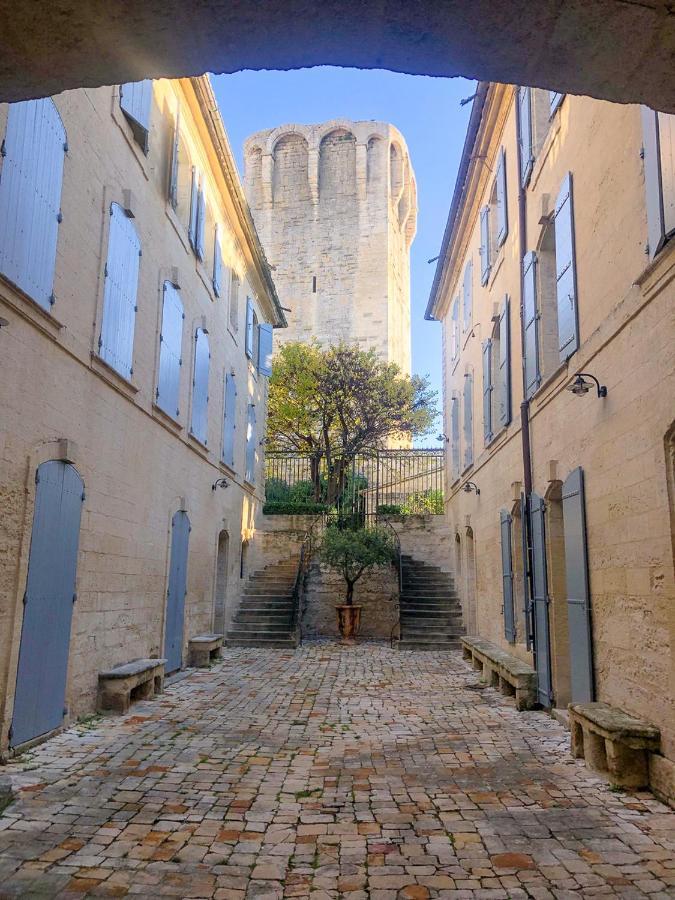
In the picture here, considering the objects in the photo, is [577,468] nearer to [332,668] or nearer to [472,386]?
[332,668]

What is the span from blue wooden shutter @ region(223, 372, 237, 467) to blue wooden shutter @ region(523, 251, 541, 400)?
6.40 m

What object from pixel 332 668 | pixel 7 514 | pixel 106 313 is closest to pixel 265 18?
pixel 7 514

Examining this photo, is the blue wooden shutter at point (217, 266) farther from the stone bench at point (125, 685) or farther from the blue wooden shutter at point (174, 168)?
the stone bench at point (125, 685)

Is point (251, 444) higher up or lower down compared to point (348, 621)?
higher up

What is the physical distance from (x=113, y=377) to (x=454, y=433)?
1035 centimetres

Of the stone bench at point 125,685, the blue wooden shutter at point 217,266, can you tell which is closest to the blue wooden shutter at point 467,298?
the blue wooden shutter at point 217,266

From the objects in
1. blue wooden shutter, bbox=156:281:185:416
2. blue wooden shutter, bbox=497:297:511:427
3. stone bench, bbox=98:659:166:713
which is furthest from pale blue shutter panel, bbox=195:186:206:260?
stone bench, bbox=98:659:166:713

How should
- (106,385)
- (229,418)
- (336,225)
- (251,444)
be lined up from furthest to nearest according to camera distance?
(336,225)
(251,444)
(229,418)
(106,385)

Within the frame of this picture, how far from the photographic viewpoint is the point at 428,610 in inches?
567

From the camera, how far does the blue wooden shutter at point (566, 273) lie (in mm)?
6688

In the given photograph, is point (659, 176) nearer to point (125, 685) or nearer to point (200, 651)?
point (125, 685)

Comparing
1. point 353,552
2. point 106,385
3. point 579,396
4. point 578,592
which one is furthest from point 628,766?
point 353,552

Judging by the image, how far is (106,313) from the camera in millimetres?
7168

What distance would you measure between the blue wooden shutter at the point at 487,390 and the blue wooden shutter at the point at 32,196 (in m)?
7.08
